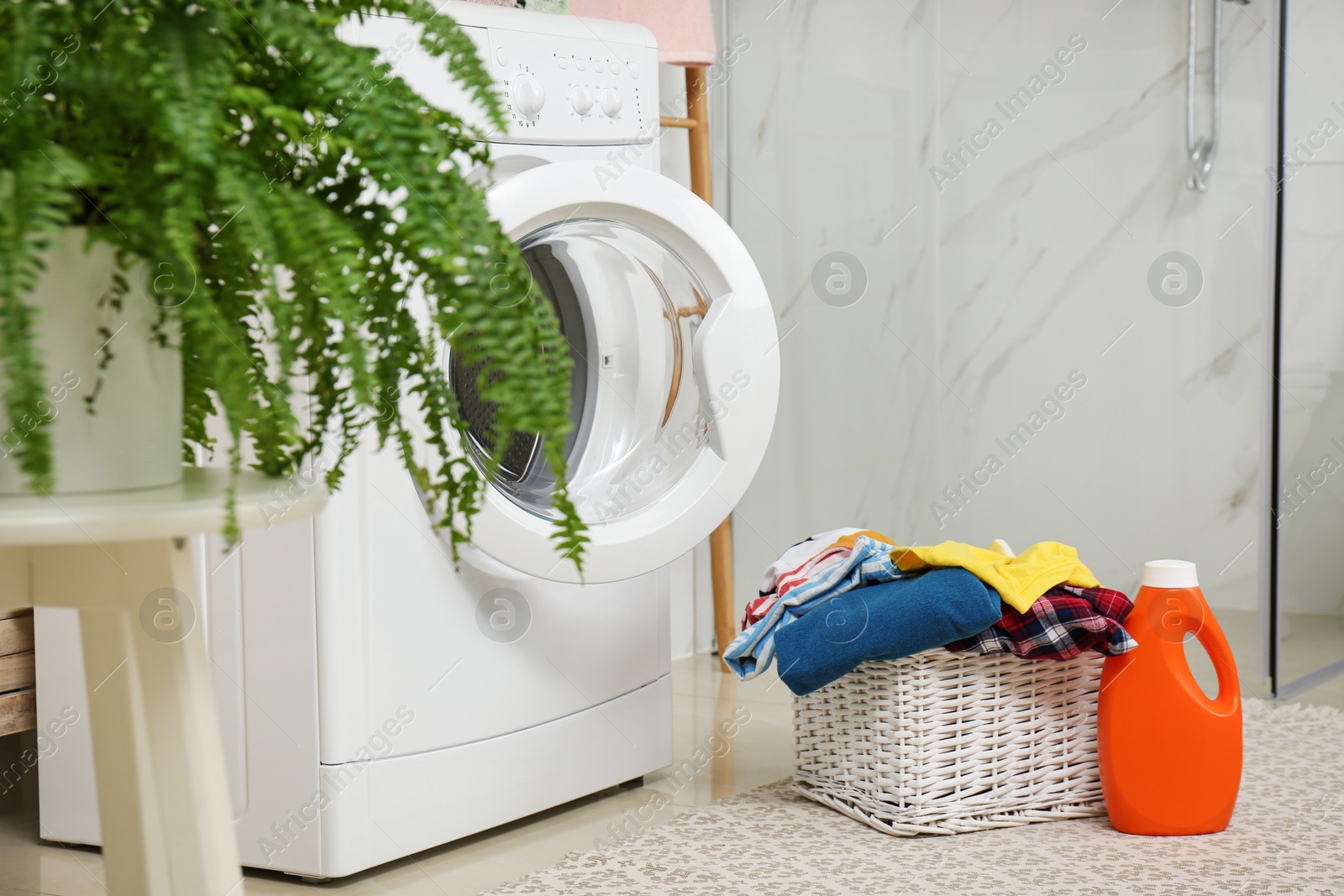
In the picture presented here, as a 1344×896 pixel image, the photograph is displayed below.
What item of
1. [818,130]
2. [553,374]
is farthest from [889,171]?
[553,374]

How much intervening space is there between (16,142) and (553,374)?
0.23m

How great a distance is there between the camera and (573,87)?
1.58m

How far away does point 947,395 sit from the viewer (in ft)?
7.77

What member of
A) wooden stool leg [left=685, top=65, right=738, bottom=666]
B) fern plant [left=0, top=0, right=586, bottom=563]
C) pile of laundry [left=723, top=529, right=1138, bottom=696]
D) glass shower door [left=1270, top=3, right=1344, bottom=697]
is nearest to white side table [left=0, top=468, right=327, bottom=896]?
fern plant [left=0, top=0, right=586, bottom=563]

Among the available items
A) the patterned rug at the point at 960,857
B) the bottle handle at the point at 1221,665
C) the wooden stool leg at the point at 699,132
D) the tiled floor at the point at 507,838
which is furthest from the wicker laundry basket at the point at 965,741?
the wooden stool leg at the point at 699,132

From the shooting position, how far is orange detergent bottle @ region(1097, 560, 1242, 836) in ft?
4.75

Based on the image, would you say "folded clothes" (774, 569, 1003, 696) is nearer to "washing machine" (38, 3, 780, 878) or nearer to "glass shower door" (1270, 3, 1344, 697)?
"washing machine" (38, 3, 780, 878)

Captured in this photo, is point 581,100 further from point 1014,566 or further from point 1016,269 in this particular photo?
point 1016,269

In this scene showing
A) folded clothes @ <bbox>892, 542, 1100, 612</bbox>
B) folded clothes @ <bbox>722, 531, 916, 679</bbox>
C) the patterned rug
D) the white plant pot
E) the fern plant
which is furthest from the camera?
folded clothes @ <bbox>722, 531, 916, 679</bbox>

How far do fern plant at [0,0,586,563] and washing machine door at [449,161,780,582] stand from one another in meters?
0.89

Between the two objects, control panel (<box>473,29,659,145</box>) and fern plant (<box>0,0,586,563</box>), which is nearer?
fern plant (<box>0,0,586,563</box>)

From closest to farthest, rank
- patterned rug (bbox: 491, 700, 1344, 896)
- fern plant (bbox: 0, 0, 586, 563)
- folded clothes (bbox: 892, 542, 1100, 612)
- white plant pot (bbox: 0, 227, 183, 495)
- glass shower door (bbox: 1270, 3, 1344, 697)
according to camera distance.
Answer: fern plant (bbox: 0, 0, 586, 563) < white plant pot (bbox: 0, 227, 183, 495) < patterned rug (bbox: 491, 700, 1344, 896) < folded clothes (bbox: 892, 542, 1100, 612) < glass shower door (bbox: 1270, 3, 1344, 697)

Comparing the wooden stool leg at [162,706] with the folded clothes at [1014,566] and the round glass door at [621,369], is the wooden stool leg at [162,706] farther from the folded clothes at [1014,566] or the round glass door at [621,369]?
the folded clothes at [1014,566]

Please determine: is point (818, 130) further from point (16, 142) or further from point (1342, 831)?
point (16, 142)
